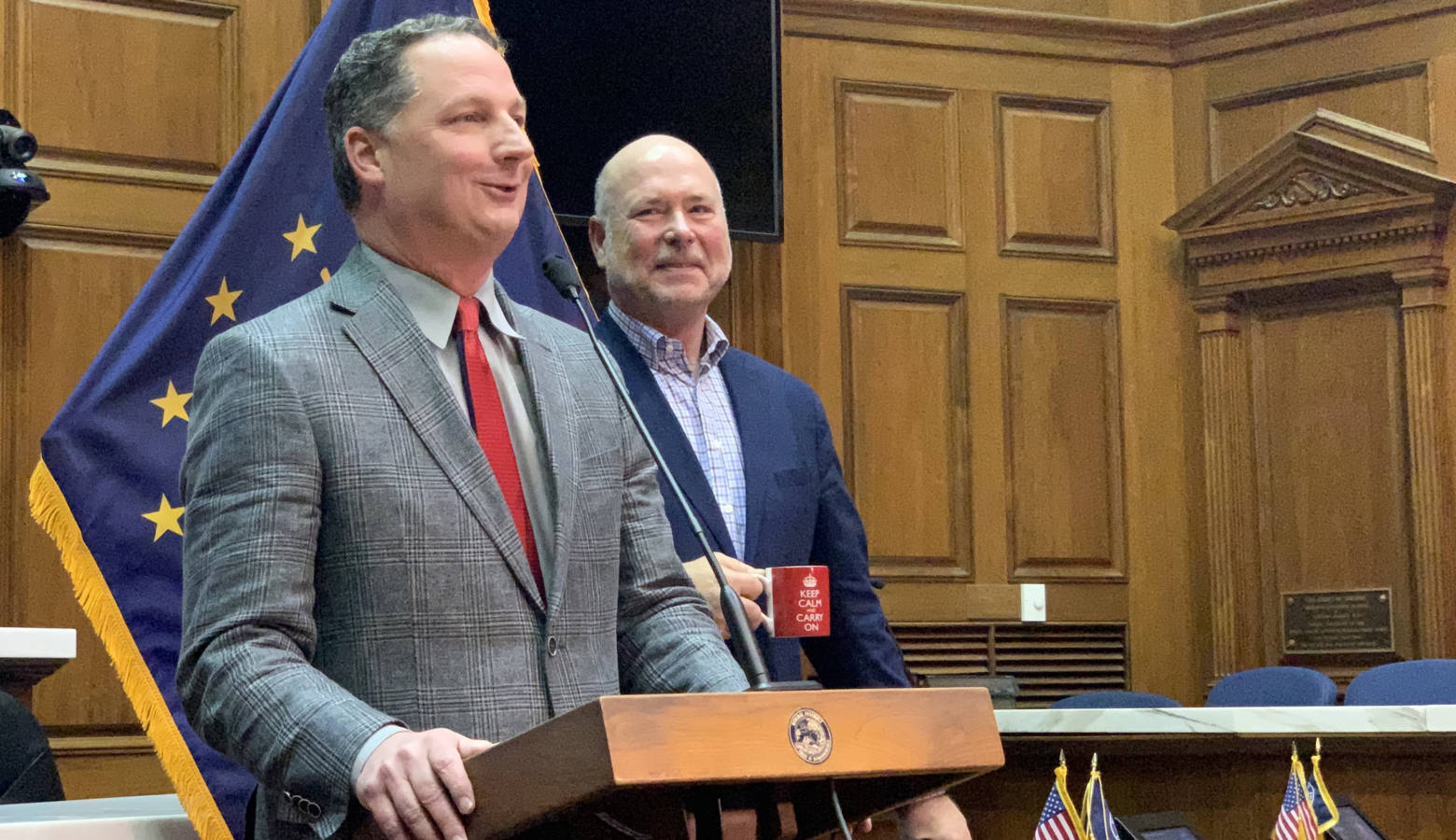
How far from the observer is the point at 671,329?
2.74 metres

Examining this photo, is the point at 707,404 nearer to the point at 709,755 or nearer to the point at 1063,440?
the point at 709,755

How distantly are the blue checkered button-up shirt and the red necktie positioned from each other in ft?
3.11

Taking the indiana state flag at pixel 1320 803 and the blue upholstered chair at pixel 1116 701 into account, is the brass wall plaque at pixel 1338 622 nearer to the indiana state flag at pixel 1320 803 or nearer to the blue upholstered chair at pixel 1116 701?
the blue upholstered chair at pixel 1116 701

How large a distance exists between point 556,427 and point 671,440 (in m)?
0.94

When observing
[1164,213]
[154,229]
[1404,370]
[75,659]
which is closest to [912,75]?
[1164,213]

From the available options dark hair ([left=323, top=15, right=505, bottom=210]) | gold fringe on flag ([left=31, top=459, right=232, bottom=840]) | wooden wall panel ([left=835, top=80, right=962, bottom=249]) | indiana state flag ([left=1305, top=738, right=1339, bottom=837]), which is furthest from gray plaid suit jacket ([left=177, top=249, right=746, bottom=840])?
wooden wall panel ([left=835, top=80, right=962, bottom=249])

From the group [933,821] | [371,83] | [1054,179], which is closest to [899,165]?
[1054,179]

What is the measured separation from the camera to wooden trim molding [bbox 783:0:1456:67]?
231 inches

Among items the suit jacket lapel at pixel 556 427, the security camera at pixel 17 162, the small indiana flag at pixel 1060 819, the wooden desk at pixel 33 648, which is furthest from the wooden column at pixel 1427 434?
the suit jacket lapel at pixel 556 427

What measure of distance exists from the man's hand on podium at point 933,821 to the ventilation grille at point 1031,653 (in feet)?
11.4

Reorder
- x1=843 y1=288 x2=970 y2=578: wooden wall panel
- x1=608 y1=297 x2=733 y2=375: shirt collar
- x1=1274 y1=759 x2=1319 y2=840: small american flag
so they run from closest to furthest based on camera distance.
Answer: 1. x1=608 y1=297 x2=733 y2=375: shirt collar
2. x1=1274 y1=759 x2=1319 y2=840: small american flag
3. x1=843 y1=288 x2=970 y2=578: wooden wall panel

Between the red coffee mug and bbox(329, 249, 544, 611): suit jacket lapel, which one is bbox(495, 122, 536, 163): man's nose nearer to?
bbox(329, 249, 544, 611): suit jacket lapel

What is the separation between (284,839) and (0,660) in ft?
5.02

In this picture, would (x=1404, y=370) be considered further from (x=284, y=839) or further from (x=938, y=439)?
(x=284, y=839)
